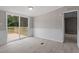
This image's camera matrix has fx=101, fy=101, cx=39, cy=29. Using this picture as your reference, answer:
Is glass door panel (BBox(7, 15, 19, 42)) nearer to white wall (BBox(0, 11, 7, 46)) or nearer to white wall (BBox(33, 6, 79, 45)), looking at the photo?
white wall (BBox(0, 11, 7, 46))

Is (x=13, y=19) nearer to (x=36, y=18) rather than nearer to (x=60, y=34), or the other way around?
(x=36, y=18)

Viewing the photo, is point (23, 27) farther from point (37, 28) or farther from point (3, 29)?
point (3, 29)

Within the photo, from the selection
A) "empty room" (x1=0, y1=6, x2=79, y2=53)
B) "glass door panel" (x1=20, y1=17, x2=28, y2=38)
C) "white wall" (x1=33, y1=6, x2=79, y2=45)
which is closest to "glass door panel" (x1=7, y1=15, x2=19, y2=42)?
"empty room" (x1=0, y1=6, x2=79, y2=53)

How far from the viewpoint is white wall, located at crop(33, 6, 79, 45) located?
571 cm

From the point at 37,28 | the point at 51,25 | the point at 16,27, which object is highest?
the point at 51,25

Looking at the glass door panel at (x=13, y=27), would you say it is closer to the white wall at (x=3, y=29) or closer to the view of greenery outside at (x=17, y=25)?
the view of greenery outside at (x=17, y=25)

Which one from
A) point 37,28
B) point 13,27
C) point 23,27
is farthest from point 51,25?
point 13,27

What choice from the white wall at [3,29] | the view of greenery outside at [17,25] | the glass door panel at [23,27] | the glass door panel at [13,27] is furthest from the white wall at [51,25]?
the white wall at [3,29]

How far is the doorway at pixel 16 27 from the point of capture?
618 cm

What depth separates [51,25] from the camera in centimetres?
655

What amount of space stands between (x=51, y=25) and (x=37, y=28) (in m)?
1.96
